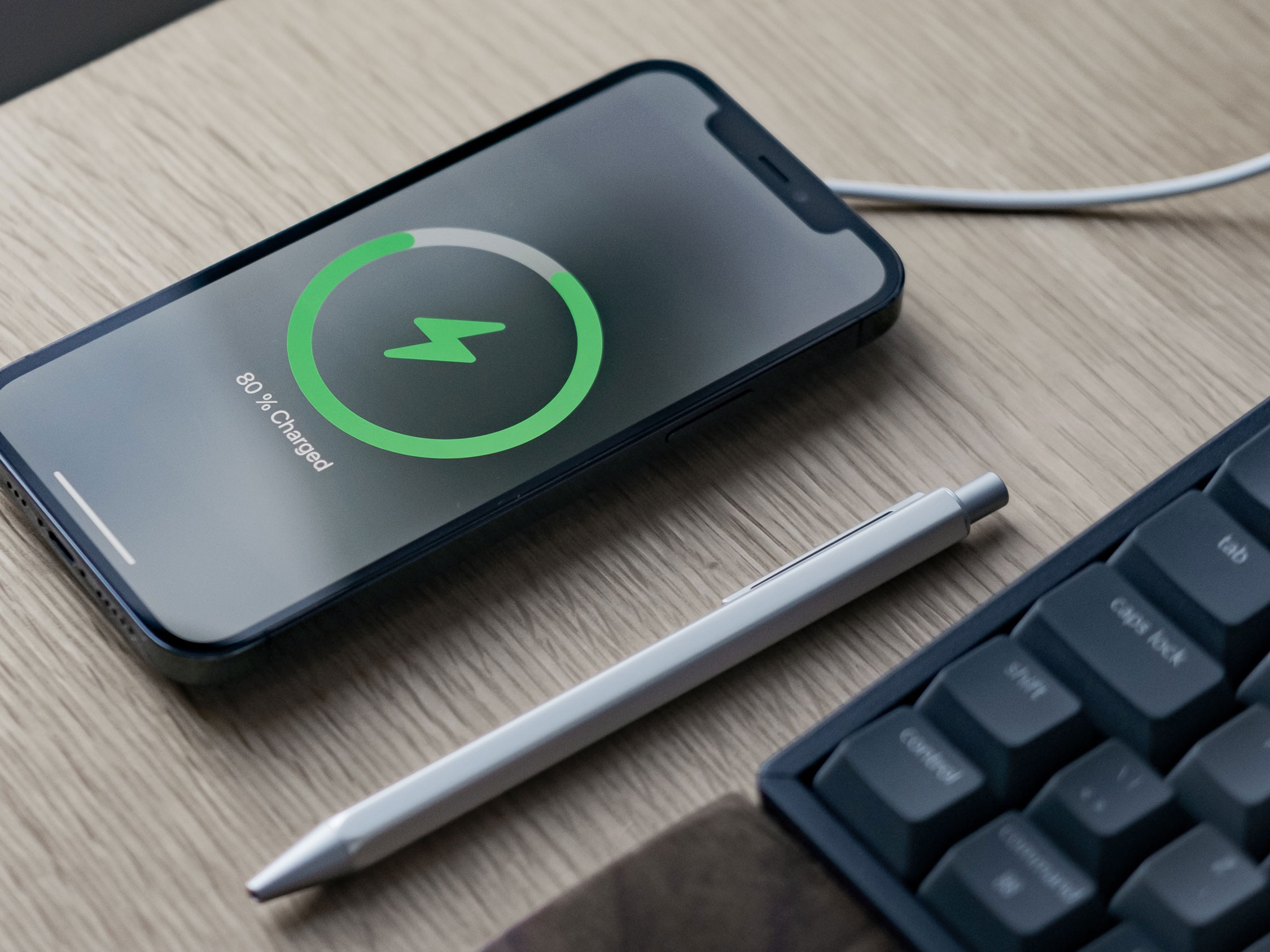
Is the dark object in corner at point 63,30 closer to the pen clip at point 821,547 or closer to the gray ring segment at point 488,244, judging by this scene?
the gray ring segment at point 488,244

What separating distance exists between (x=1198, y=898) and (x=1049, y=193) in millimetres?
276

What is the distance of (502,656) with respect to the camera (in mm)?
410

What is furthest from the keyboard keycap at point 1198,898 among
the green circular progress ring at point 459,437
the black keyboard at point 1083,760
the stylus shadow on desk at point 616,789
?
the green circular progress ring at point 459,437

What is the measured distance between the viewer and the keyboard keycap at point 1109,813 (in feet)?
1.07

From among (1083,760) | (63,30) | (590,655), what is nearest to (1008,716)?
(1083,760)

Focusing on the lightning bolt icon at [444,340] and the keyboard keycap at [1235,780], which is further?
the lightning bolt icon at [444,340]

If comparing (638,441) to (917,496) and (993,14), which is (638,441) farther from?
(993,14)

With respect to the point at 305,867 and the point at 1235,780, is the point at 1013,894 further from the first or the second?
the point at 305,867

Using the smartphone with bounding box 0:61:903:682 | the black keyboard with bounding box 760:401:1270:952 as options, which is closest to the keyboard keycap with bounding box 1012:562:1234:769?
the black keyboard with bounding box 760:401:1270:952

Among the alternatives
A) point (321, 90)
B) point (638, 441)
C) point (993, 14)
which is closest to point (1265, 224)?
point (993, 14)

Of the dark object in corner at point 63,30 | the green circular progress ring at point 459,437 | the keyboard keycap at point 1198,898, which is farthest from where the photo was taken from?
the dark object in corner at point 63,30

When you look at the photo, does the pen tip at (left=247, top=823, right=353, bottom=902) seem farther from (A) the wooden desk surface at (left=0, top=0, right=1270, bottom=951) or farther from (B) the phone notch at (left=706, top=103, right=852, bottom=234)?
(B) the phone notch at (left=706, top=103, right=852, bottom=234)

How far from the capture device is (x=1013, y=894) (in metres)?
0.32

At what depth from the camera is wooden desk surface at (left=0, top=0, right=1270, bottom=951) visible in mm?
378
